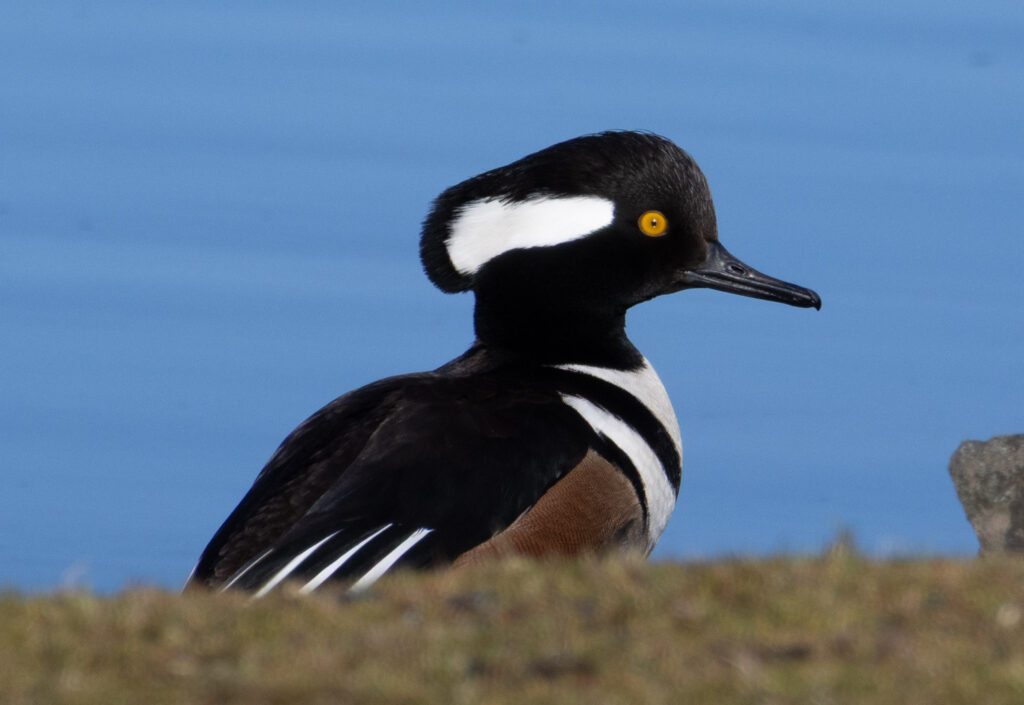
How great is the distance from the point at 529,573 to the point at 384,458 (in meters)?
1.29

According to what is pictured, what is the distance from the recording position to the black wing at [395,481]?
601 centimetres

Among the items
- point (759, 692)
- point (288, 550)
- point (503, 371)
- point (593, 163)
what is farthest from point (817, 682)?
point (593, 163)

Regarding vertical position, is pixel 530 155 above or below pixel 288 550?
above

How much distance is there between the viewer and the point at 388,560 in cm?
599

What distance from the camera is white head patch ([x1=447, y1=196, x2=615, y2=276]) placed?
25.2 ft

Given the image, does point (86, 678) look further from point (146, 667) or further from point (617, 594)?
point (617, 594)

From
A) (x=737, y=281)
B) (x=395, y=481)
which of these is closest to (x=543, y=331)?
(x=737, y=281)

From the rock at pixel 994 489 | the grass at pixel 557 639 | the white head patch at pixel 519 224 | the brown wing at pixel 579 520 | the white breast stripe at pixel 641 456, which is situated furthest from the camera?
the rock at pixel 994 489

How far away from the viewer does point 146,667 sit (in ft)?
14.6

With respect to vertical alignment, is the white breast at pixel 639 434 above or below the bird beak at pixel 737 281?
below

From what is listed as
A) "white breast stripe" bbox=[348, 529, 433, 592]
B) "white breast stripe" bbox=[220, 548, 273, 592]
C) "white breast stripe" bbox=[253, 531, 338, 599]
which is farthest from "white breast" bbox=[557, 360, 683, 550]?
"white breast stripe" bbox=[220, 548, 273, 592]

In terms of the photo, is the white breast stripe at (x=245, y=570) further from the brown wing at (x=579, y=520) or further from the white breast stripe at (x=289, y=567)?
the brown wing at (x=579, y=520)

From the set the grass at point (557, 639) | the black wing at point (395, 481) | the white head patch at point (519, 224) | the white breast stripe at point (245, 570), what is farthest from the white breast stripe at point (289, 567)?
the white head patch at point (519, 224)

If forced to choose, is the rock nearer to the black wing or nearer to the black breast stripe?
the black breast stripe
